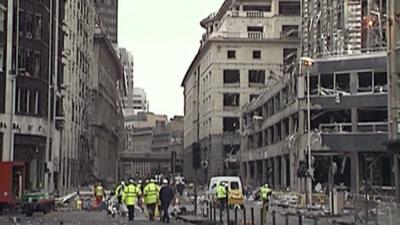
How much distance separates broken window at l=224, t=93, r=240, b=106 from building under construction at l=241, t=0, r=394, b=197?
37884 millimetres

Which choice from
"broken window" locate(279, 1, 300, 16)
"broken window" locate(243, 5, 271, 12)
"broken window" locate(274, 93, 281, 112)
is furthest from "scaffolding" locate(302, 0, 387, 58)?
"broken window" locate(243, 5, 271, 12)

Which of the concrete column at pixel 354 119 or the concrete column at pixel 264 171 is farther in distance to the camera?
the concrete column at pixel 264 171

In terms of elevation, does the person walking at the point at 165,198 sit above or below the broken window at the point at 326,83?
below

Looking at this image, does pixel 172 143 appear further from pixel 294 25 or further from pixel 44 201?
pixel 44 201

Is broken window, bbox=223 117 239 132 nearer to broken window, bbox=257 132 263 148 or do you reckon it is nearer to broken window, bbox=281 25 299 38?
broken window, bbox=281 25 299 38

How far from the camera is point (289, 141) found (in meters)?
75.6

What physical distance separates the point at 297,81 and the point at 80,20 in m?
32.8

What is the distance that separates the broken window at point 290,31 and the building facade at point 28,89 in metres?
54.1

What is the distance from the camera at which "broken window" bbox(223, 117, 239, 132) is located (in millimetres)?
118125

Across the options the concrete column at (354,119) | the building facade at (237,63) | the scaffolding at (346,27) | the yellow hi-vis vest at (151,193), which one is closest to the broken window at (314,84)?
the concrete column at (354,119)

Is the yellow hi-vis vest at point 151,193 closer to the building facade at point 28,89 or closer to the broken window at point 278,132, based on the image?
the building facade at point 28,89

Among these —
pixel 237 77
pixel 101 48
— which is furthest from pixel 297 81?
pixel 101 48

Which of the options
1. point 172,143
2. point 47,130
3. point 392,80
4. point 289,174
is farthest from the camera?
point 172,143

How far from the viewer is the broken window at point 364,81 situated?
224 ft
